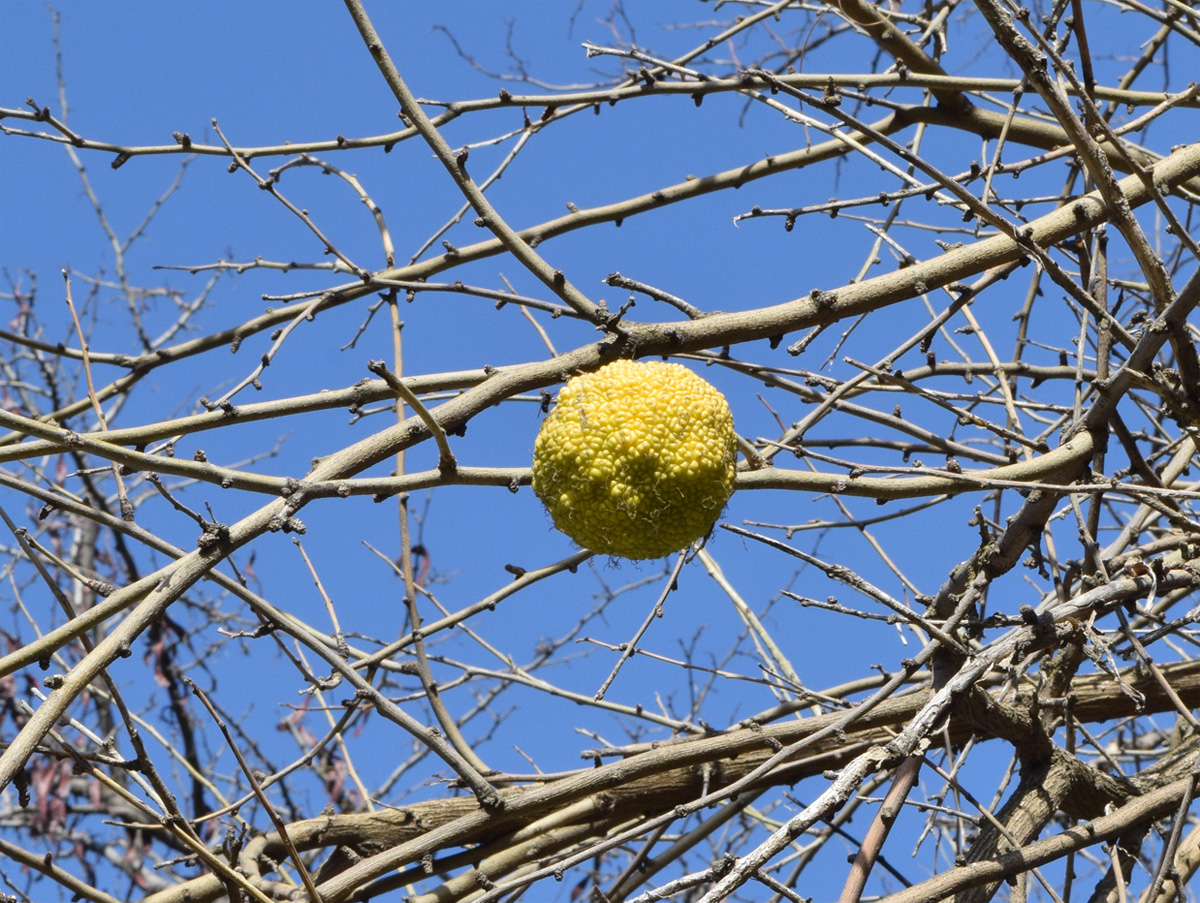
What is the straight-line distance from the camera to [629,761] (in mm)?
2926

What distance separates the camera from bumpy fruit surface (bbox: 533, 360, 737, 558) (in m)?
2.04

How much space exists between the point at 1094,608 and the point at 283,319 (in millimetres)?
2230

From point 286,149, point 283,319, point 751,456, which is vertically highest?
point 286,149

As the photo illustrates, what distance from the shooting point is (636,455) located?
2.03 metres

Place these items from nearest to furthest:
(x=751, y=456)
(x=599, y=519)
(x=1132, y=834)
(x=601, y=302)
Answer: (x=599, y=519)
(x=601, y=302)
(x=751, y=456)
(x=1132, y=834)

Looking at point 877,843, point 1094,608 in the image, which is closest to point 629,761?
point 877,843

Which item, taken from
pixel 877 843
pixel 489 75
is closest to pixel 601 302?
pixel 877 843

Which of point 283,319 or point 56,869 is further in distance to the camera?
point 283,319

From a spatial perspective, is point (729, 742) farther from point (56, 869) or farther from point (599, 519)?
point (56, 869)

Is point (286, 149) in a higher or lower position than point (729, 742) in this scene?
higher

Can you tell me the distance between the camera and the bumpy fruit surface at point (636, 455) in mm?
2041

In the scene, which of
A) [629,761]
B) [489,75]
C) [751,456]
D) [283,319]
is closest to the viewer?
[751,456]

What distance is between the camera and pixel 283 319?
3.24 m

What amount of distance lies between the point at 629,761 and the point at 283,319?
1.56 m
